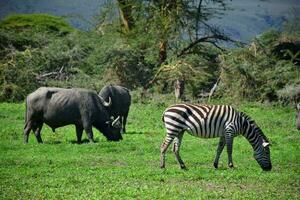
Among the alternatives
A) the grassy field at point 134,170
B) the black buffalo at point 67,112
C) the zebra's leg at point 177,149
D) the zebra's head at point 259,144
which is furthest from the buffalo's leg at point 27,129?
the zebra's head at point 259,144

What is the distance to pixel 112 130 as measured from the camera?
1827 centimetres

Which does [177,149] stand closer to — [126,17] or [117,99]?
[117,99]

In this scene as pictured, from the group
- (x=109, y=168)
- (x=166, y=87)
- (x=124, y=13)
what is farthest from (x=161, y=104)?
(x=109, y=168)

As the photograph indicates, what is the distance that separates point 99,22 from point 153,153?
847 inches

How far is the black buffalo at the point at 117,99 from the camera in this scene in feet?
68.0

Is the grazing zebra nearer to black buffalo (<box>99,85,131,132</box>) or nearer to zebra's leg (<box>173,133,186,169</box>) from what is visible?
zebra's leg (<box>173,133,186,169</box>)

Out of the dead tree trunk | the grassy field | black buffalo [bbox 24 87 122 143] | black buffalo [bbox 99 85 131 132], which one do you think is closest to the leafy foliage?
the dead tree trunk

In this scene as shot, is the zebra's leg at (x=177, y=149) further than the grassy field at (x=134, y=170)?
Yes

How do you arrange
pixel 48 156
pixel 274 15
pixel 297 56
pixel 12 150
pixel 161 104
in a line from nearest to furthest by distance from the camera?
pixel 48 156, pixel 12 150, pixel 161 104, pixel 297 56, pixel 274 15

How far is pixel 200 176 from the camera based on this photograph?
1253 cm

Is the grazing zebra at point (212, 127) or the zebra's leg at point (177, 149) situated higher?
the grazing zebra at point (212, 127)

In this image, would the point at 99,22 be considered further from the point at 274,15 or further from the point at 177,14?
the point at 274,15

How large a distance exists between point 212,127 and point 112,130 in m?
5.05

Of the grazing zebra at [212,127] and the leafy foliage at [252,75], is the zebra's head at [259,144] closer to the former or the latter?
the grazing zebra at [212,127]
